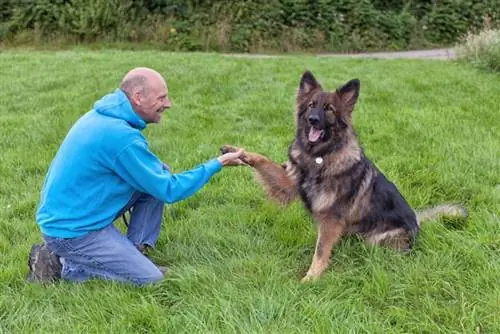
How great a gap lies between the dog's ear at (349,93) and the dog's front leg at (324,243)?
79cm

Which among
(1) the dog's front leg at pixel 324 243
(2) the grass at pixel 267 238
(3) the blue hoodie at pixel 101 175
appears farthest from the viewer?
(1) the dog's front leg at pixel 324 243

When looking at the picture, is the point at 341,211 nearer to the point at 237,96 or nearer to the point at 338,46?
the point at 237,96

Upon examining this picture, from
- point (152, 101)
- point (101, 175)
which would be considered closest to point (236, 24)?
point (152, 101)

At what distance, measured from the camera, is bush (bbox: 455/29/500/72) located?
1066 cm

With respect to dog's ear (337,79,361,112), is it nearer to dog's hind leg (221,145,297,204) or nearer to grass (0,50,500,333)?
dog's hind leg (221,145,297,204)

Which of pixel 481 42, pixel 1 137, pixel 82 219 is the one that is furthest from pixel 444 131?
pixel 481 42

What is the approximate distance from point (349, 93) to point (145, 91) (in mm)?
1350

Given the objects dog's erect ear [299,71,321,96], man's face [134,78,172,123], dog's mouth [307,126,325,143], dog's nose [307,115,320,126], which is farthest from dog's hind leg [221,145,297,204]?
man's face [134,78,172,123]

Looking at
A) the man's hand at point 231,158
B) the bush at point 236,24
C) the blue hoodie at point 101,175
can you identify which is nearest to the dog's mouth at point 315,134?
the man's hand at point 231,158

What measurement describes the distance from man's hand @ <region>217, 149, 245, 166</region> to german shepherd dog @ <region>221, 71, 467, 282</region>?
0.24ft

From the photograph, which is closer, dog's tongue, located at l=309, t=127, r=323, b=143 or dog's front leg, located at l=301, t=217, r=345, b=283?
dog's front leg, located at l=301, t=217, r=345, b=283

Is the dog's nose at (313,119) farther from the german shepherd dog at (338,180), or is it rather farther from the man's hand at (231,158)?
the man's hand at (231,158)

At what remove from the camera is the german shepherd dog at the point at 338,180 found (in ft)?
11.7

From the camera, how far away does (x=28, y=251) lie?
3.68 m
